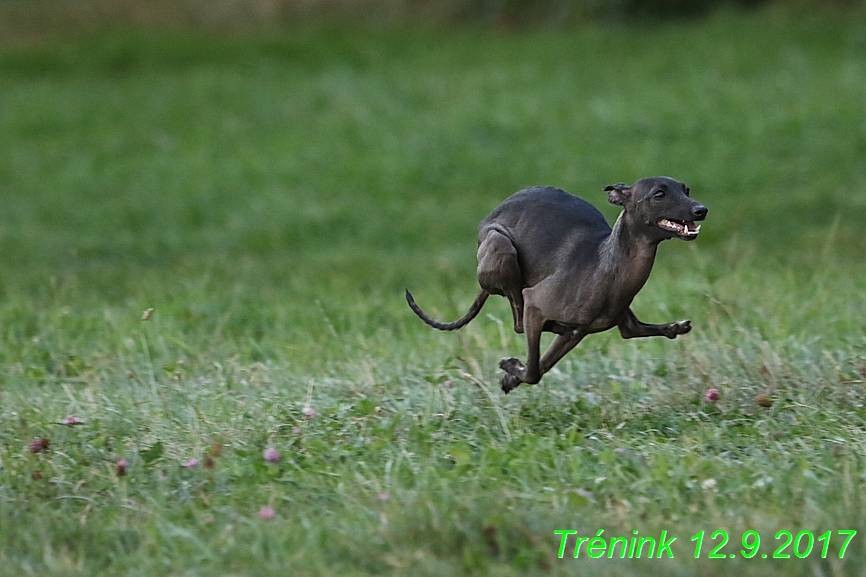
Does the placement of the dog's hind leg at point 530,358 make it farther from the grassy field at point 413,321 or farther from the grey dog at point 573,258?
the grassy field at point 413,321

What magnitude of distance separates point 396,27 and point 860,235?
12163 millimetres

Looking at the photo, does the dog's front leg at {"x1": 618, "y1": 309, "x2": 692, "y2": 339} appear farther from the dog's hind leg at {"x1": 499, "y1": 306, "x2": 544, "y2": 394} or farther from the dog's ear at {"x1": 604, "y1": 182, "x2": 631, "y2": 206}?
the dog's ear at {"x1": 604, "y1": 182, "x2": 631, "y2": 206}

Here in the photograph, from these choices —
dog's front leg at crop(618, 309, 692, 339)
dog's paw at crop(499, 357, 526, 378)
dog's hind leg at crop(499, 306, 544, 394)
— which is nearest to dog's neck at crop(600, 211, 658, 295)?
dog's front leg at crop(618, 309, 692, 339)

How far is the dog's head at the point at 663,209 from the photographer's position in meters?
4.46

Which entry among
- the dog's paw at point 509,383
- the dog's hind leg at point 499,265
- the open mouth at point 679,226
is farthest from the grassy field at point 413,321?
the open mouth at point 679,226

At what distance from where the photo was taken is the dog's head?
14.6 feet

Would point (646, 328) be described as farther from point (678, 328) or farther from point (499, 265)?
point (499, 265)

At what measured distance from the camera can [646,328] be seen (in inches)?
193

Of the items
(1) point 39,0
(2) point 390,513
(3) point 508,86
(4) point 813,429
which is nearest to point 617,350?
(4) point 813,429

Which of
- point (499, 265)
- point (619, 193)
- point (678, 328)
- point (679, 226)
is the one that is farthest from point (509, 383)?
point (679, 226)

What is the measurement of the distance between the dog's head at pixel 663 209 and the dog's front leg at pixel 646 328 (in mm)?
430

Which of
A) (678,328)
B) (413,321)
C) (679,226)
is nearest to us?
(679,226)

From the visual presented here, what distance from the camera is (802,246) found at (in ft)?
34.3

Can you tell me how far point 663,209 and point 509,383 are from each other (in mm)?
1197
